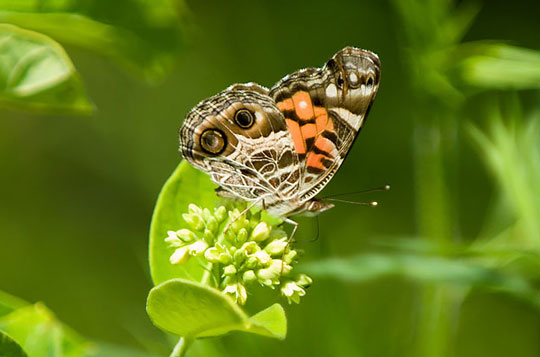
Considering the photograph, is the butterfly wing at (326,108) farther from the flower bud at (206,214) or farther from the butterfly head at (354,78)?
the flower bud at (206,214)

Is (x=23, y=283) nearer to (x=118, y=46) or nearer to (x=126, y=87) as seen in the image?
(x=126, y=87)

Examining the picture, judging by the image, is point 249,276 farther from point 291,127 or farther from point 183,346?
point 291,127

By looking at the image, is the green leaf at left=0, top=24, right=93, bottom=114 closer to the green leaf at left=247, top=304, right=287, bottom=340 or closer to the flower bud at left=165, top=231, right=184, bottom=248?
the flower bud at left=165, top=231, right=184, bottom=248

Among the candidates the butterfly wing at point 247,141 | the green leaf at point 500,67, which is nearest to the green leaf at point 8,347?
the butterfly wing at point 247,141

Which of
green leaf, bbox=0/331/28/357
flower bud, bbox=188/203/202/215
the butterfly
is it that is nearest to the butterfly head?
the butterfly

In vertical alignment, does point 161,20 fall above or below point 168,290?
above

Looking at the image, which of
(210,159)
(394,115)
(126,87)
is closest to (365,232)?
(394,115)
